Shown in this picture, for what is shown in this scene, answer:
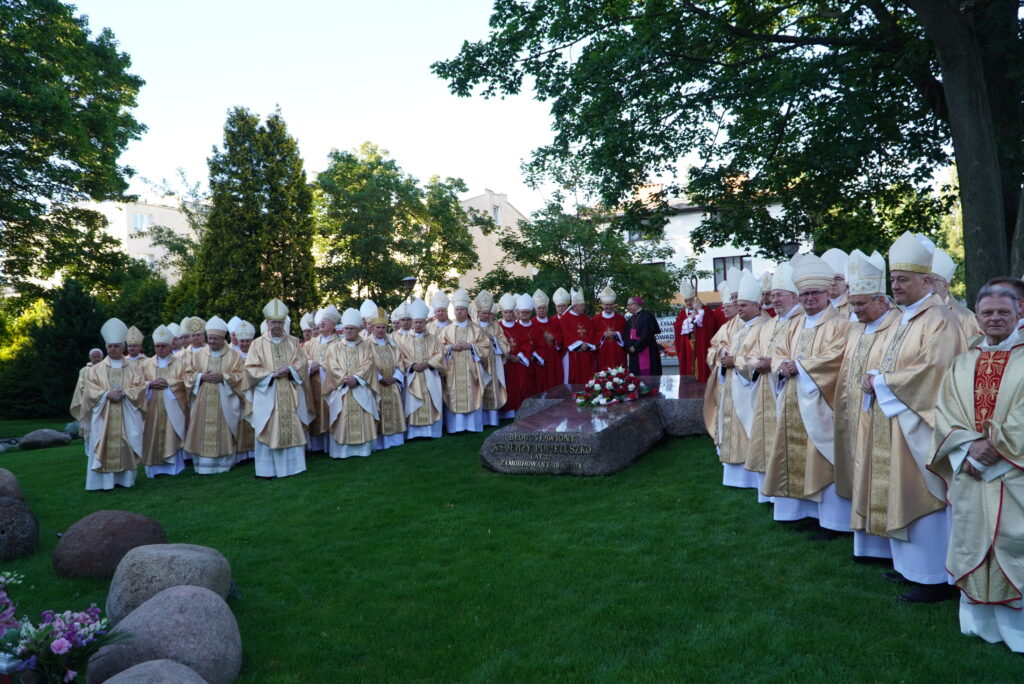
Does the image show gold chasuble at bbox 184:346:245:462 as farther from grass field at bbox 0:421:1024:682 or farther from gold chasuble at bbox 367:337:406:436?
gold chasuble at bbox 367:337:406:436

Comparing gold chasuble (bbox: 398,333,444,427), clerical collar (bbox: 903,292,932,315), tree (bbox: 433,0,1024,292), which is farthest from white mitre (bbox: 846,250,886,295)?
gold chasuble (bbox: 398,333,444,427)

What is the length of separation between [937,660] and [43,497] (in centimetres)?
1084

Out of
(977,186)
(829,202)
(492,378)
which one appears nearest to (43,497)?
(492,378)

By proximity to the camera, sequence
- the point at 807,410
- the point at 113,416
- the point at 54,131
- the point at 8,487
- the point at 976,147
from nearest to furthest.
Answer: the point at 807,410
the point at 8,487
the point at 976,147
the point at 113,416
the point at 54,131

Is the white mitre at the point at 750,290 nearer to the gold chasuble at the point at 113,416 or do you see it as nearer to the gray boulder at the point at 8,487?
the gray boulder at the point at 8,487

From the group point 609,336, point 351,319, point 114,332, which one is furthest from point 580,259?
point 114,332

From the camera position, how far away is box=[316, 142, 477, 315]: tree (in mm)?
25688

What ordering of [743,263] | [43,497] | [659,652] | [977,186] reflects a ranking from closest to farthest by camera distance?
[659,652], [977,186], [43,497], [743,263]

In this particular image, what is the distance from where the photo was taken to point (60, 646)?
3.46 m

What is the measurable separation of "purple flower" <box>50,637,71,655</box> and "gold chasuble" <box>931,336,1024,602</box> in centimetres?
488

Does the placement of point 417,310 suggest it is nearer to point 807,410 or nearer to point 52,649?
point 807,410

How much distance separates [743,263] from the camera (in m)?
39.2

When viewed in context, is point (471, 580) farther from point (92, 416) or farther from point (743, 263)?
point (743, 263)

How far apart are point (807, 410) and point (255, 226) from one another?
1907 centimetres
